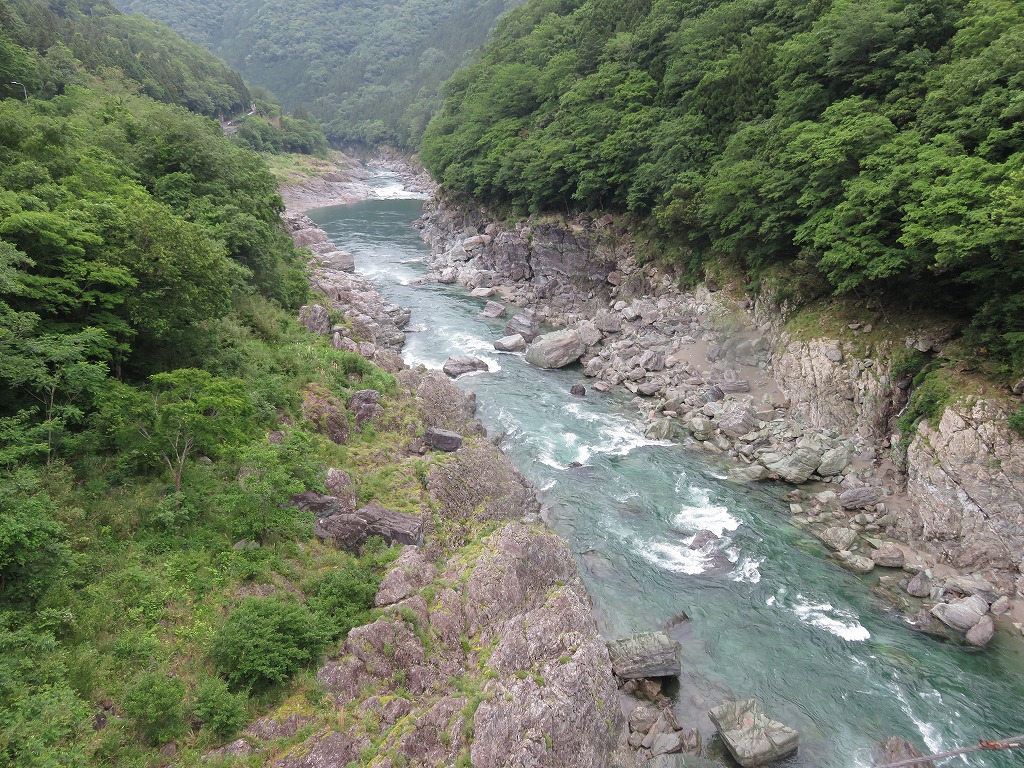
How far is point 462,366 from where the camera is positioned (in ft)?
108

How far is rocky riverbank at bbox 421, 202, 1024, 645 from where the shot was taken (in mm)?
17000

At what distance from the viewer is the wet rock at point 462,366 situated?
32.6 m

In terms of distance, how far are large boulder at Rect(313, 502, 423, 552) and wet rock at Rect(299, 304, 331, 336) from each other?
49.3 feet

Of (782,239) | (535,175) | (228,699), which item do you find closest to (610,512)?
(228,699)

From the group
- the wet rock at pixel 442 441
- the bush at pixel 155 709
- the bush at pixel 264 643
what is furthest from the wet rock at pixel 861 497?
the bush at pixel 155 709

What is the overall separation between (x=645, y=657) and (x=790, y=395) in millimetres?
17215

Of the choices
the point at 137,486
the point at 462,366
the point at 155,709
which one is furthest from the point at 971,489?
the point at 137,486

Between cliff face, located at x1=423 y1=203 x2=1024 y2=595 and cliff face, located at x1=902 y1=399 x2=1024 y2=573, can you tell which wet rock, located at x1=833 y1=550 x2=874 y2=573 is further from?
cliff face, located at x1=902 y1=399 x2=1024 y2=573

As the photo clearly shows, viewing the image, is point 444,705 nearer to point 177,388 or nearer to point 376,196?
point 177,388

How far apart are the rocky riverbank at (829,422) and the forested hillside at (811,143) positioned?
2641 millimetres

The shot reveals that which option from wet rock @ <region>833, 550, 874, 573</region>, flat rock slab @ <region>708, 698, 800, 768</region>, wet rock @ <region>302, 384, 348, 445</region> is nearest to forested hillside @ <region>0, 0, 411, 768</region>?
wet rock @ <region>302, 384, 348, 445</region>

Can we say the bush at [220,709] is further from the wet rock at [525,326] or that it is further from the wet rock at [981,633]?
the wet rock at [525,326]

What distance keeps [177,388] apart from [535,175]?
39.0m

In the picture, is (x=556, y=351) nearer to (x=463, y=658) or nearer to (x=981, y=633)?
(x=981, y=633)
